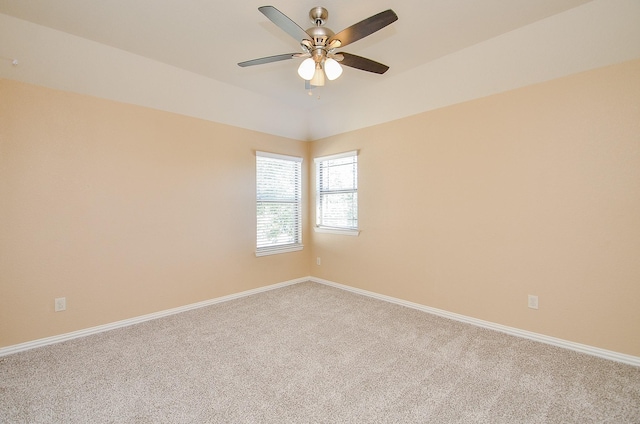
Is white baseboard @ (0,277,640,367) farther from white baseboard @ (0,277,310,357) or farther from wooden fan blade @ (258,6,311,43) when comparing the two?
wooden fan blade @ (258,6,311,43)

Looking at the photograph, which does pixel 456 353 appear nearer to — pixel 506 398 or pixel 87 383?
pixel 506 398

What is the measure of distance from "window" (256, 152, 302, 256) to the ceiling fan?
208cm

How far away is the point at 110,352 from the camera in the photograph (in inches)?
94.7

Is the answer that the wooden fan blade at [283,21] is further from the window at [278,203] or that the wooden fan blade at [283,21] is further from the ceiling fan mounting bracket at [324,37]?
the window at [278,203]

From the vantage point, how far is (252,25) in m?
2.42

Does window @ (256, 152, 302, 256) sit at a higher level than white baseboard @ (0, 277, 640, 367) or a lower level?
higher

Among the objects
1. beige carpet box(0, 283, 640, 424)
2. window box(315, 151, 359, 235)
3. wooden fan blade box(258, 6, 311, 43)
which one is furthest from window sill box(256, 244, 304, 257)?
wooden fan blade box(258, 6, 311, 43)

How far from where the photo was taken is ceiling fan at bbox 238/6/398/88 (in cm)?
173

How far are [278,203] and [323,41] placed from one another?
2.73 meters

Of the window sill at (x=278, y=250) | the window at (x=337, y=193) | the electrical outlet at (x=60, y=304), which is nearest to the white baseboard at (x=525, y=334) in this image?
the window at (x=337, y=193)

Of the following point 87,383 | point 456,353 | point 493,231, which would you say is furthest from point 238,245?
point 493,231

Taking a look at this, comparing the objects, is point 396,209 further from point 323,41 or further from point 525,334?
point 323,41

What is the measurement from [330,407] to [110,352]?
6.63 ft

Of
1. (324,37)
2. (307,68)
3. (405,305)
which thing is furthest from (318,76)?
(405,305)
